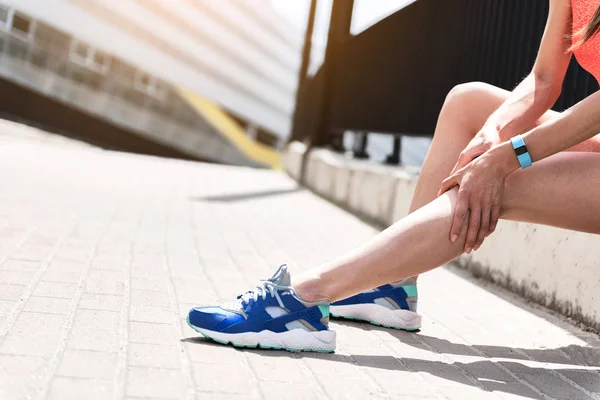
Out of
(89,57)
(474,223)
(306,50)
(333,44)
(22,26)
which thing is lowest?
(474,223)

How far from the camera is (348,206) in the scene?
8188 millimetres

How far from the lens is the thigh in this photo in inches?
97.2

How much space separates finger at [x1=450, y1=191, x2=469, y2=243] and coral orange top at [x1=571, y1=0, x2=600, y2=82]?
2.23 feet

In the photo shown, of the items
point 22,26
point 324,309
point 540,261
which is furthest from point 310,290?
point 22,26

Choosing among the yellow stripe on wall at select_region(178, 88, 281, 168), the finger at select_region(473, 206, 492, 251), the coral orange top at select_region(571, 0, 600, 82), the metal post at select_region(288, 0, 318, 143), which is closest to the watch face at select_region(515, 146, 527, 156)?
the finger at select_region(473, 206, 492, 251)

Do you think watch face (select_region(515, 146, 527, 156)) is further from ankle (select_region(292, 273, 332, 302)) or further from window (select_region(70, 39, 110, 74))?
window (select_region(70, 39, 110, 74))

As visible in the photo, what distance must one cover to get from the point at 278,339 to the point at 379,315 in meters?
0.63

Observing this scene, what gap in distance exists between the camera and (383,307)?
3127 mm

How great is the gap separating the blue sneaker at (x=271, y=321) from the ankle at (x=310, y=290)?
0.01 meters

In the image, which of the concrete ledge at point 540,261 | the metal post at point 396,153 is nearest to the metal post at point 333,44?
the metal post at point 396,153

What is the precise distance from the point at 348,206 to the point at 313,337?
5602mm

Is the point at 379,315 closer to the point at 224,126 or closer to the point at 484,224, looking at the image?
the point at 484,224

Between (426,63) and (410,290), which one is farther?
(426,63)

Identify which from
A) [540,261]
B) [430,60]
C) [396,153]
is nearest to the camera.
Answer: [540,261]
